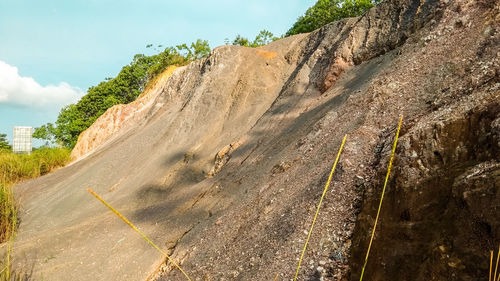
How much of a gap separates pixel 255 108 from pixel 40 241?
236 inches

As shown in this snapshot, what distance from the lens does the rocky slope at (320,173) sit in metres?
2.58

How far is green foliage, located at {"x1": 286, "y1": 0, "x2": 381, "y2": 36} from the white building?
22.4 meters

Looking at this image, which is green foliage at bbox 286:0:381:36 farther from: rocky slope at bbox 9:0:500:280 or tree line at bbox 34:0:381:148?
rocky slope at bbox 9:0:500:280

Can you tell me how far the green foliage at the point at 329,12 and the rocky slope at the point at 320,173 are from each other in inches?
373

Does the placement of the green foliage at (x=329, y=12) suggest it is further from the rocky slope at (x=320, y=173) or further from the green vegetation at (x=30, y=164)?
the green vegetation at (x=30, y=164)

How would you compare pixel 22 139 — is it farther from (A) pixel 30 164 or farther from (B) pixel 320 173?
(B) pixel 320 173

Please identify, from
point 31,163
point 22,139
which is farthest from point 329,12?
point 22,139

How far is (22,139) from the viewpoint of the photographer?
1121 inches

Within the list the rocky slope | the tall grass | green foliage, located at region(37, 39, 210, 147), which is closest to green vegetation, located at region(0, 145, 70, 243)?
the tall grass

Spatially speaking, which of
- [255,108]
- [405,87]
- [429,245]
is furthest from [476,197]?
[255,108]

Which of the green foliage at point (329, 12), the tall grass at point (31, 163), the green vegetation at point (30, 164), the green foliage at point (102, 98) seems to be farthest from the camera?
the green foliage at point (102, 98)

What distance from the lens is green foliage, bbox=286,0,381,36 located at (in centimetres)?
1912

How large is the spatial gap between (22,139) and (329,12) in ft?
81.4

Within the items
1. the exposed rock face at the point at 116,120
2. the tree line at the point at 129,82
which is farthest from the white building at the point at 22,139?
the exposed rock face at the point at 116,120
